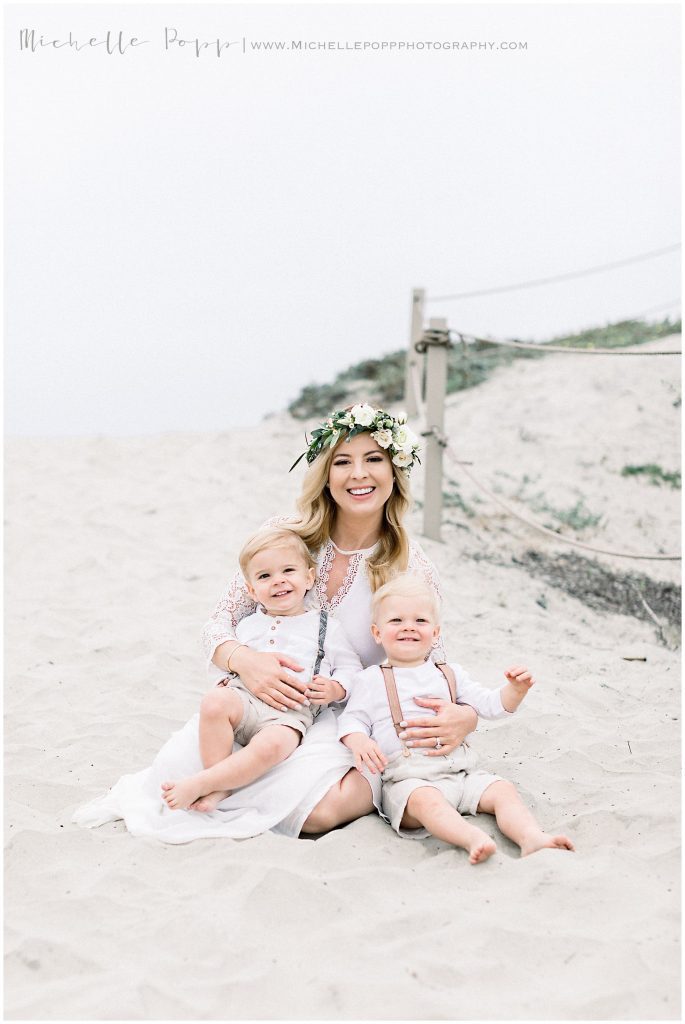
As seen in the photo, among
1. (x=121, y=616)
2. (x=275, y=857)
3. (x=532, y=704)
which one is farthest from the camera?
(x=121, y=616)

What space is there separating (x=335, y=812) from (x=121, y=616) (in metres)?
2.94

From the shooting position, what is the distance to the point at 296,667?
2930mm

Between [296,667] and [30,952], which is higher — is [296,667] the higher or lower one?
the higher one

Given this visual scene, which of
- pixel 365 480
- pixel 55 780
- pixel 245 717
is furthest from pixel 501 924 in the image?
pixel 55 780

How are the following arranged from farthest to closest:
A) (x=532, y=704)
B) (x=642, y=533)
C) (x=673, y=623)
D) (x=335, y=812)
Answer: (x=642, y=533) → (x=673, y=623) → (x=532, y=704) → (x=335, y=812)

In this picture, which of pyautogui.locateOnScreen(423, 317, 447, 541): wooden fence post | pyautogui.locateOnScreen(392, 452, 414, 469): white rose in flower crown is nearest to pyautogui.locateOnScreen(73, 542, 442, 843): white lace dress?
pyautogui.locateOnScreen(392, 452, 414, 469): white rose in flower crown

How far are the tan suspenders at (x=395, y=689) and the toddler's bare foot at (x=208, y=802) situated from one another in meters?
0.52

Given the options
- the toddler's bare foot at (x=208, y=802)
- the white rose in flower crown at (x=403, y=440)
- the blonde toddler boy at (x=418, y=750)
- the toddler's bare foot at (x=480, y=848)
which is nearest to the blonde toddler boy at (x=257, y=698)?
the toddler's bare foot at (x=208, y=802)

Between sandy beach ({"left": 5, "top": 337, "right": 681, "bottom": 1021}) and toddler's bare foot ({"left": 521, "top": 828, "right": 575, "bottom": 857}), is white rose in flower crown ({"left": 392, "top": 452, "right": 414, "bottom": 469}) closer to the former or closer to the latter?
sandy beach ({"left": 5, "top": 337, "right": 681, "bottom": 1021})

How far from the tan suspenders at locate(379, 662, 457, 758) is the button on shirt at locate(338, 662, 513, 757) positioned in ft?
0.05

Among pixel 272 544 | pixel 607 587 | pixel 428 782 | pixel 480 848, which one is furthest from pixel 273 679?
pixel 607 587

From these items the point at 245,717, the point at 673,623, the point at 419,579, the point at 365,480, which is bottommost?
the point at 673,623

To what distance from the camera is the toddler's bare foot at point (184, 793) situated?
2.72m

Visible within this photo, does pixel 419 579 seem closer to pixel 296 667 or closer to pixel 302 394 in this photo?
pixel 296 667
